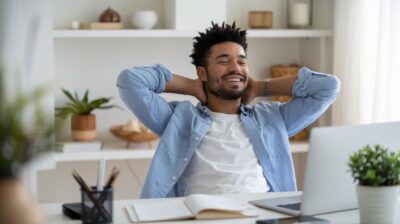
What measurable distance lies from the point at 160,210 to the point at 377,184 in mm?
624

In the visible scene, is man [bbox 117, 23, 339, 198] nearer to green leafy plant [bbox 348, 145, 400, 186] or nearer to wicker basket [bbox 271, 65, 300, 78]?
green leafy plant [bbox 348, 145, 400, 186]

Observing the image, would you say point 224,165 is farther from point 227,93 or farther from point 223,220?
point 223,220

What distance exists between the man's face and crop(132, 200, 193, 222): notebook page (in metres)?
0.69

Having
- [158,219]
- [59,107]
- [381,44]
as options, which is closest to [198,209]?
[158,219]

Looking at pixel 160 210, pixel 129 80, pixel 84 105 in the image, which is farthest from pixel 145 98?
pixel 84 105

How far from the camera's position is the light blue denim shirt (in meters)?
2.77

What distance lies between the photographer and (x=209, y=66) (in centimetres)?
295

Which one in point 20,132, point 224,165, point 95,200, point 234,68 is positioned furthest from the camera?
point 234,68

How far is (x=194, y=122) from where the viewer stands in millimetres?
2850

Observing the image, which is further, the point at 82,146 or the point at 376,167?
the point at 82,146

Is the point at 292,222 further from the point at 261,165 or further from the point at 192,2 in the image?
the point at 192,2

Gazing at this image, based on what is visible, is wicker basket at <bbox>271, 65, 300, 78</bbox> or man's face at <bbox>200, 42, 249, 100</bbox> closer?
man's face at <bbox>200, 42, 249, 100</bbox>

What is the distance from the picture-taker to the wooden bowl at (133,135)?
13.1 ft

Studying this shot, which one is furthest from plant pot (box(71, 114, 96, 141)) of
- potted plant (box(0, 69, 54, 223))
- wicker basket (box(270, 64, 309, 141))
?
potted plant (box(0, 69, 54, 223))
